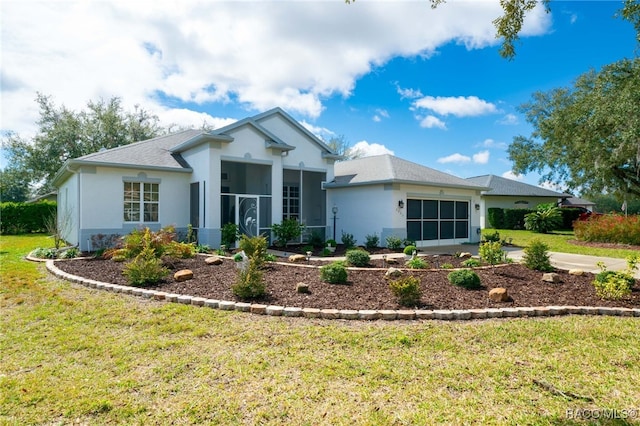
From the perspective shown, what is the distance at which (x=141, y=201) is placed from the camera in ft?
44.1

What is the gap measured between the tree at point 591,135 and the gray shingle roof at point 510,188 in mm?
3535

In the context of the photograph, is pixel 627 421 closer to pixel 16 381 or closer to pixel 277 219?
pixel 16 381

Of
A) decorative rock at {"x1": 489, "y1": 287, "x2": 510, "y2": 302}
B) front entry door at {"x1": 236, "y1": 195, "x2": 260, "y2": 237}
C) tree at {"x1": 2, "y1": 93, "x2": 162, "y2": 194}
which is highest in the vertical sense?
tree at {"x1": 2, "y1": 93, "x2": 162, "y2": 194}

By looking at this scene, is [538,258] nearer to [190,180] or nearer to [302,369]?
[302,369]

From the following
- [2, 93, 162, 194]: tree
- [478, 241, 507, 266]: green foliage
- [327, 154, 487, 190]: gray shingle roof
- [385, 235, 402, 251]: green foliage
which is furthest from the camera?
[2, 93, 162, 194]: tree

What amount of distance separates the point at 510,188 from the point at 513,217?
5649mm

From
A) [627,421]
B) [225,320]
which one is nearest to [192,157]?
[225,320]

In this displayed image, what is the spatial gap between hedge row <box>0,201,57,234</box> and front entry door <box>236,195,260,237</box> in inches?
608

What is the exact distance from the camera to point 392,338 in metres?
4.52

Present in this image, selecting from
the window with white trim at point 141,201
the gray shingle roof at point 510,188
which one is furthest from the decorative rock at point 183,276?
the gray shingle roof at point 510,188

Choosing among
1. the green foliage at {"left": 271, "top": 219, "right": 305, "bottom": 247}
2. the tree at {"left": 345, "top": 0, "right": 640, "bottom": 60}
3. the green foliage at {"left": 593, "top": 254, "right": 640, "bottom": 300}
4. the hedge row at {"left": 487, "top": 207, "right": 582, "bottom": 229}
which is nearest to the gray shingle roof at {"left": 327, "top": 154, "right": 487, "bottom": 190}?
the green foliage at {"left": 271, "top": 219, "right": 305, "bottom": 247}

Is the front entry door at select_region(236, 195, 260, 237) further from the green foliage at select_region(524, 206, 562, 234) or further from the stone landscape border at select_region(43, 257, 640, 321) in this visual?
the green foliage at select_region(524, 206, 562, 234)

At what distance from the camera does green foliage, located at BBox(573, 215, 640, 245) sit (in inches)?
676

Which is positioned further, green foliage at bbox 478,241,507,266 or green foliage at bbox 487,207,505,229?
green foliage at bbox 487,207,505,229
